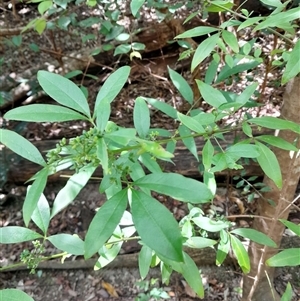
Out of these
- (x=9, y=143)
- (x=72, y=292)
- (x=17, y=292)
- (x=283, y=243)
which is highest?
(x=9, y=143)

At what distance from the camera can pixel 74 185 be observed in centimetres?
75

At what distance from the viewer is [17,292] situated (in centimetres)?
70

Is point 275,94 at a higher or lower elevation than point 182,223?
lower

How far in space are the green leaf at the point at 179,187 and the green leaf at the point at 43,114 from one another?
0.57ft

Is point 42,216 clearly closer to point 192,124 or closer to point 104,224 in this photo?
point 104,224

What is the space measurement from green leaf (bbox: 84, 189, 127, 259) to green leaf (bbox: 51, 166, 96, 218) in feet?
0.28

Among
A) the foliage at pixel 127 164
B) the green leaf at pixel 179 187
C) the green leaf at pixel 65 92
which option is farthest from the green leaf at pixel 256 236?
the green leaf at pixel 65 92

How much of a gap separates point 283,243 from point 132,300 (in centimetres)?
89

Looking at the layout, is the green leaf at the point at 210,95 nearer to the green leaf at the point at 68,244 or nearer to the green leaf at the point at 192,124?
the green leaf at the point at 192,124

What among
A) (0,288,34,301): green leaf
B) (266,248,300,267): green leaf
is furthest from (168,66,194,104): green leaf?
(0,288,34,301): green leaf

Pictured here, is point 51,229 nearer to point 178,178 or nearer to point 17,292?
point 17,292

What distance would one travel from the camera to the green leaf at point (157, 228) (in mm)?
610

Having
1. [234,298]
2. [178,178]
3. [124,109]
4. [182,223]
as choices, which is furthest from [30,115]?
[124,109]

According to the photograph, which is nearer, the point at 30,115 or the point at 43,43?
the point at 30,115
